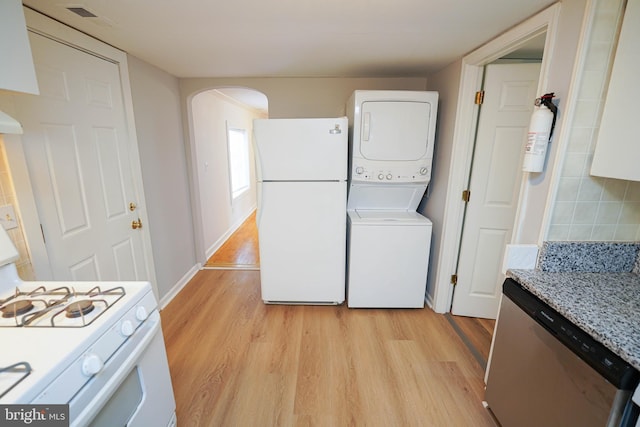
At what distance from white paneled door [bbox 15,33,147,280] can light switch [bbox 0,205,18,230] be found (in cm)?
13

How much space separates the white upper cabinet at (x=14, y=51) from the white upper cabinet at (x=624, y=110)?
224 cm

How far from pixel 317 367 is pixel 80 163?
77.7 inches

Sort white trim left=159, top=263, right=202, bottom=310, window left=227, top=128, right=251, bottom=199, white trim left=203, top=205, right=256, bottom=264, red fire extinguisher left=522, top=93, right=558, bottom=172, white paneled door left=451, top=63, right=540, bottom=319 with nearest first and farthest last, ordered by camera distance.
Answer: red fire extinguisher left=522, top=93, right=558, bottom=172 → white paneled door left=451, top=63, right=540, bottom=319 → white trim left=159, top=263, right=202, bottom=310 → white trim left=203, top=205, right=256, bottom=264 → window left=227, top=128, right=251, bottom=199

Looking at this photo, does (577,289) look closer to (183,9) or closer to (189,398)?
(189,398)

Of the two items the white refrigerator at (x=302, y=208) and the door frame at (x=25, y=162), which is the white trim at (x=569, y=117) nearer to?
the white refrigerator at (x=302, y=208)

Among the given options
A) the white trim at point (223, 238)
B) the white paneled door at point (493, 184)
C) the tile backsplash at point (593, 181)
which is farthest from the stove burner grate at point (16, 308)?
the white trim at point (223, 238)

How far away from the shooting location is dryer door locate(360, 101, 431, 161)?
7.03 feet

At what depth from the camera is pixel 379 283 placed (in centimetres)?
235

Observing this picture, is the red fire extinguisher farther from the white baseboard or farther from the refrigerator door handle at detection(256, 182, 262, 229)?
the white baseboard

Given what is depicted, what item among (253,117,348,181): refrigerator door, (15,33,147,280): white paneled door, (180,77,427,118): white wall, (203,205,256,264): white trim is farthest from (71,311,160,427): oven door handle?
(203,205,256,264): white trim

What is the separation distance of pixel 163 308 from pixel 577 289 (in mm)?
2888

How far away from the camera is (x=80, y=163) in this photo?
1.64 metres

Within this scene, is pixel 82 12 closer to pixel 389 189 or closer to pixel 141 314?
pixel 141 314

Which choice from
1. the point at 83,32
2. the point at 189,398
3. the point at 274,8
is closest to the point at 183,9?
the point at 274,8
